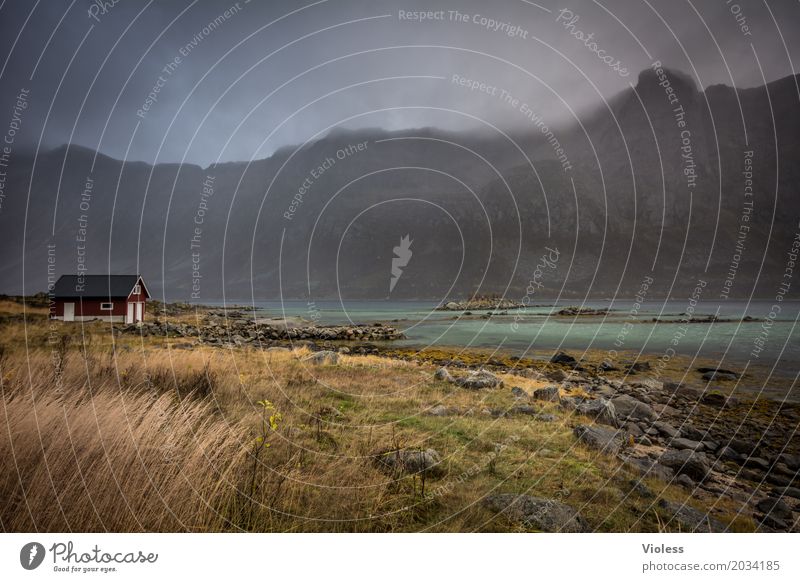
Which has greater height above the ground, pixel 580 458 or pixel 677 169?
pixel 677 169

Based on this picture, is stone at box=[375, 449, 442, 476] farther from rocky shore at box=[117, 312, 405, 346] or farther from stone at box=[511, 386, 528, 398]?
rocky shore at box=[117, 312, 405, 346]

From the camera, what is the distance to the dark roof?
72.0ft

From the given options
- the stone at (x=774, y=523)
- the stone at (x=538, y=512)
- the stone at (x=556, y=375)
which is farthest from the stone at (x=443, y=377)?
the stone at (x=538, y=512)

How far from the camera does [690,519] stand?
5430 mm

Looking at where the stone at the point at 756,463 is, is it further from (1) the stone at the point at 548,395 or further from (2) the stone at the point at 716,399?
(2) the stone at the point at 716,399

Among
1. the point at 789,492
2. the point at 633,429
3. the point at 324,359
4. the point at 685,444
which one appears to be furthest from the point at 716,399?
the point at 324,359

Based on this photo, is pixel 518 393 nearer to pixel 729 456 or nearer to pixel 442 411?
pixel 442 411

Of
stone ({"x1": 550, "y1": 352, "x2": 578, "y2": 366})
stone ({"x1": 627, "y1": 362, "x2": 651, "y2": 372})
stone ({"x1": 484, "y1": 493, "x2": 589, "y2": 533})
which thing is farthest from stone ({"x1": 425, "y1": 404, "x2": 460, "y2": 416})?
stone ({"x1": 627, "y1": 362, "x2": 651, "y2": 372})

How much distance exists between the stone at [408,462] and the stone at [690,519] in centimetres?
360

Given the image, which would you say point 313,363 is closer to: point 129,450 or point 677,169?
point 129,450

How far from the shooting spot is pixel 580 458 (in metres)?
6.88

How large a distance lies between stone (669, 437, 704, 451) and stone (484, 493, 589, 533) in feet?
22.3

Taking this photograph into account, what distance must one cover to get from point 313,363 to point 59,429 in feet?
38.5
